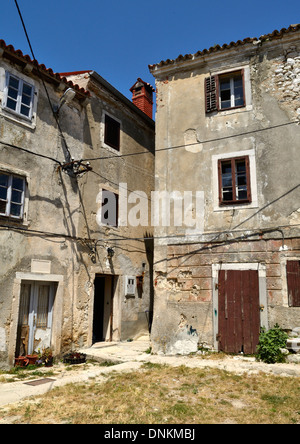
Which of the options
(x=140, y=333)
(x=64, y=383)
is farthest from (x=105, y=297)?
(x=64, y=383)

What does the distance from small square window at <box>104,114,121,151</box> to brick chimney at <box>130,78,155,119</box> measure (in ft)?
9.76

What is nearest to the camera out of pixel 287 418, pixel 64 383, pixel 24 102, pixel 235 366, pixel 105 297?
pixel 287 418

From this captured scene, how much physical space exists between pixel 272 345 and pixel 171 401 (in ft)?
12.0

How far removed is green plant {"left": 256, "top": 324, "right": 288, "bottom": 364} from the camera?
8.35 metres

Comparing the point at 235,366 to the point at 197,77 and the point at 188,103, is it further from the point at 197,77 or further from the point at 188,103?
the point at 197,77

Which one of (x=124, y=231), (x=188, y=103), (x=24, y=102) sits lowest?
(x=124, y=231)

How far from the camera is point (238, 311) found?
9.34 meters

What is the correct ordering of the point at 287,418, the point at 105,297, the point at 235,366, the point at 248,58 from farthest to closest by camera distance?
the point at 105,297 < the point at 248,58 < the point at 235,366 < the point at 287,418

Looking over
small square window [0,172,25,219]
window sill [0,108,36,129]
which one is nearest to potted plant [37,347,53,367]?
small square window [0,172,25,219]

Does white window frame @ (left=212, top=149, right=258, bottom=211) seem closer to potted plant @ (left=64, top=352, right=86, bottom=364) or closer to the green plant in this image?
the green plant

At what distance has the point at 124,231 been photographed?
1312 cm

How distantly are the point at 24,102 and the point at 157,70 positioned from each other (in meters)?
4.48

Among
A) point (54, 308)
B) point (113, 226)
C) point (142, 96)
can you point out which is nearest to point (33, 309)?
point (54, 308)

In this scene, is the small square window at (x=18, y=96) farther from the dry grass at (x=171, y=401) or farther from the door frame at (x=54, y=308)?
the dry grass at (x=171, y=401)
